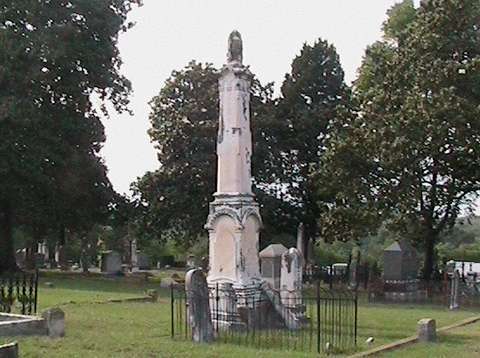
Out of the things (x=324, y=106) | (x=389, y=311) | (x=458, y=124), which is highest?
(x=324, y=106)

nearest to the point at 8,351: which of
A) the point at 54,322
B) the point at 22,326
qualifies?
the point at 22,326

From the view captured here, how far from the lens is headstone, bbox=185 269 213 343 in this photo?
1396 cm

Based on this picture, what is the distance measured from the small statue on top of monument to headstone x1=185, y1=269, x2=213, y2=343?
6260mm

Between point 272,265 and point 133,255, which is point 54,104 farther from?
point 272,265

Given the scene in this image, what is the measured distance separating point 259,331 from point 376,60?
21090mm

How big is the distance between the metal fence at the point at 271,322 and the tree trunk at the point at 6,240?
56.3 ft

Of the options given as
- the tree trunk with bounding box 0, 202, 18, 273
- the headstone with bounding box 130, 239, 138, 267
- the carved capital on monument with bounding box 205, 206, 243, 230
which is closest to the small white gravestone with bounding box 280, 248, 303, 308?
the carved capital on monument with bounding box 205, 206, 243, 230

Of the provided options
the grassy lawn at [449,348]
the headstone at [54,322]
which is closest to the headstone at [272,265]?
the grassy lawn at [449,348]

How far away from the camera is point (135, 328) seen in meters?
15.7

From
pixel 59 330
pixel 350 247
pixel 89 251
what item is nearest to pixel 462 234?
pixel 350 247

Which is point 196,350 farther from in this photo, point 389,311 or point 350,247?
point 350,247

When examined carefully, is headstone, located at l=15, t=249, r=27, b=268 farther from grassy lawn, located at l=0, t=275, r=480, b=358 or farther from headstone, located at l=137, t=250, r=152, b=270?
grassy lawn, located at l=0, t=275, r=480, b=358

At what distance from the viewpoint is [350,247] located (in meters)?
66.0

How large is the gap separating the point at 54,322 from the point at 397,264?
18711mm
